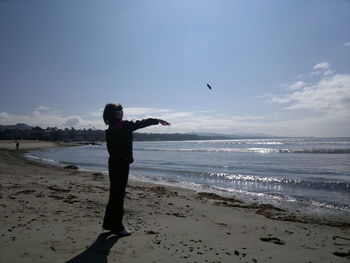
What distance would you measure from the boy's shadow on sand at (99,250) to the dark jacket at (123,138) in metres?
1.13

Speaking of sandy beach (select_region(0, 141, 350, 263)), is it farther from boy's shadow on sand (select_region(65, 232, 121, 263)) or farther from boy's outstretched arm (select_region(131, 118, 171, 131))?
boy's outstretched arm (select_region(131, 118, 171, 131))

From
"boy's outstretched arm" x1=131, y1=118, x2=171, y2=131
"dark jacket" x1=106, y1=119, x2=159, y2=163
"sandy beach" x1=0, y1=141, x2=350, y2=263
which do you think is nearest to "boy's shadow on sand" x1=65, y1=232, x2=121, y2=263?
"sandy beach" x1=0, y1=141, x2=350, y2=263

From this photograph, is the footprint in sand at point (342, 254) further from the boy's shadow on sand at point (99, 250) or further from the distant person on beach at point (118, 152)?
the boy's shadow on sand at point (99, 250)

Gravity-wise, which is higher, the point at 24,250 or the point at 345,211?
the point at 24,250

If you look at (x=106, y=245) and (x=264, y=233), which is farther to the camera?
(x=264, y=233)

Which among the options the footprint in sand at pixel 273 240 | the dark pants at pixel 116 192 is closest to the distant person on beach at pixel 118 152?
the dark pants at pixel 116 192

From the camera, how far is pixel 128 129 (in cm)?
416

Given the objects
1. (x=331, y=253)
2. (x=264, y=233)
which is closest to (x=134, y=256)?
(x=264, y=233)

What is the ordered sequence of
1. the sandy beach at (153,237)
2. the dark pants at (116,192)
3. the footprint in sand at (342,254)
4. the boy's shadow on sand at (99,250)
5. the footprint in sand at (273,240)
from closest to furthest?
the boy's shadow on sand at (99,250) < the sandy beach at (153,237) < the footprint in sand at (342,254) < the dark pants at (116,192) < the footprint in sand at (273,240)

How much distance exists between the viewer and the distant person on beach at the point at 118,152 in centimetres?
416

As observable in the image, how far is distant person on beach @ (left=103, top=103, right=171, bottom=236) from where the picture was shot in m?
4.16

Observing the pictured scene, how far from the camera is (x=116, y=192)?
4.34 m

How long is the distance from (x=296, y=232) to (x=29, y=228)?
466 cm

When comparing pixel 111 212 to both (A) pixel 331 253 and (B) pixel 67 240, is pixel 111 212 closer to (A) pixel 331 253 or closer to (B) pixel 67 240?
(B) pixel 67 240
